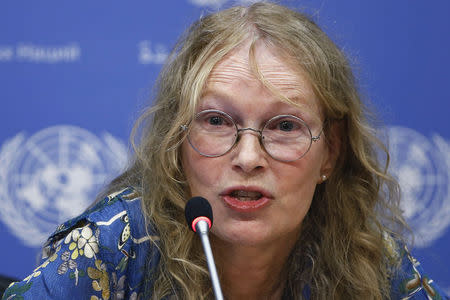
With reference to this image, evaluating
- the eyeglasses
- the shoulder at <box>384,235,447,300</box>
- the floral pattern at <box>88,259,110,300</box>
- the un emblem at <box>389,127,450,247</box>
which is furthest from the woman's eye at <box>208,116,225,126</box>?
the un emblem at <box>389,127,450,247</box>

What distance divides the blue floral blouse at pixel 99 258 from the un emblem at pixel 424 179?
1.17 meters

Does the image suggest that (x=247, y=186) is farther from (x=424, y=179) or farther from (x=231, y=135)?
(x=424, y=179)

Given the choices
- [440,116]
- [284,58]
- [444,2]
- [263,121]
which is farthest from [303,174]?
[444,2]

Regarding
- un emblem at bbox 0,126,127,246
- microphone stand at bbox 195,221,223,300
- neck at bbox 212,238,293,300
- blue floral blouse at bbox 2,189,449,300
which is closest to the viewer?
microphone stand at bbox 195,221,223,300

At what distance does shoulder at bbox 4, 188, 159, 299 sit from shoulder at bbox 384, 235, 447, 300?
62cm

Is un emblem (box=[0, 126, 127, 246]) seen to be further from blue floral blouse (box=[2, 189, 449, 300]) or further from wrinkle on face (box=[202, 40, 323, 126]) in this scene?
wrinkle on face (box=[202, 40, 323, 126])

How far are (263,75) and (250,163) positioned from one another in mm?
205

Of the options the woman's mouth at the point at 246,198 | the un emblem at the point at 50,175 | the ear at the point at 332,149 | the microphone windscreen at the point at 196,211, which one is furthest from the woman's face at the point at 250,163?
the un emblem at the point at 50,175

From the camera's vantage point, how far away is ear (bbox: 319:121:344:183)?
1514 mm

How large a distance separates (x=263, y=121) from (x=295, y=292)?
1.66 feet

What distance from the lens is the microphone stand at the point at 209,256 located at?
0.93 meters

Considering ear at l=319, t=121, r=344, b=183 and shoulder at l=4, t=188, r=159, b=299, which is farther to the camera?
ear at l=319, t=121, r=344, b=183

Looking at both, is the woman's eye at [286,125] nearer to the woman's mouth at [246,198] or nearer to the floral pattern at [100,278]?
the woman's mouth at [246,198]

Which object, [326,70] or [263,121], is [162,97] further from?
[326,70]
